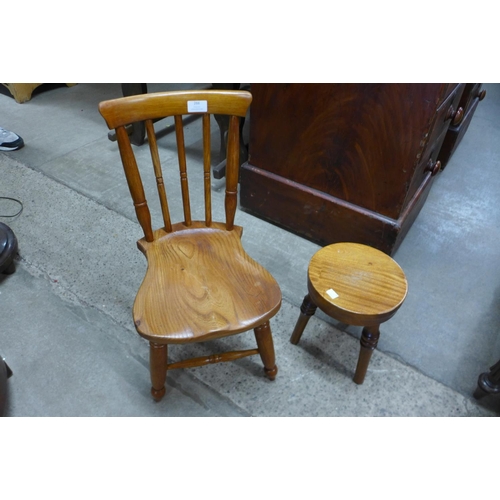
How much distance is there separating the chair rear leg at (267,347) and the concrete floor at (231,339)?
A: 0.07 m

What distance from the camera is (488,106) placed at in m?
3.54

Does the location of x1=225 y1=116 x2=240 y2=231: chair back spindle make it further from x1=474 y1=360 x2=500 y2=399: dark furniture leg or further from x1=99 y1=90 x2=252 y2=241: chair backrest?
x1=474 y1=360 x2=500 y2=399: dark furniture leg

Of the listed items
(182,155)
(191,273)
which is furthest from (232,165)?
(191,273)

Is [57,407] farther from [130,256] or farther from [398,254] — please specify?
[398,254]

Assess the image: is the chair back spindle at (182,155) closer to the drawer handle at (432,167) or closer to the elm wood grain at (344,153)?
the elm wood grain at (344,153)

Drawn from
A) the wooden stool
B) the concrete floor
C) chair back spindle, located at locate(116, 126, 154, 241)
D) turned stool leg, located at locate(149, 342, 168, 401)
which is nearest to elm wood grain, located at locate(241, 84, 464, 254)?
the concrete floor

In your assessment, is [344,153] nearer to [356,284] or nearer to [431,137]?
[431,137]

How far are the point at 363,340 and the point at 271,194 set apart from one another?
0.99 metres

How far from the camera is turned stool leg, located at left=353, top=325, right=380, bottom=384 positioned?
130 centimetres

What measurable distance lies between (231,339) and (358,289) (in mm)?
595

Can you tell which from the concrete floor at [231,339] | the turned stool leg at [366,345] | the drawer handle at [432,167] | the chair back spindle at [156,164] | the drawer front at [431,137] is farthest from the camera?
the drawer handle at [432,167]

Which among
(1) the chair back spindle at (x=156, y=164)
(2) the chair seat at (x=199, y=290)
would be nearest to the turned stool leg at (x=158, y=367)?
(2) the chair seat at (x=199, y=290)

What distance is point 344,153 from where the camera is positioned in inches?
67.4

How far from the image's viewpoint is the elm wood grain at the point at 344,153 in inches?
59.0
